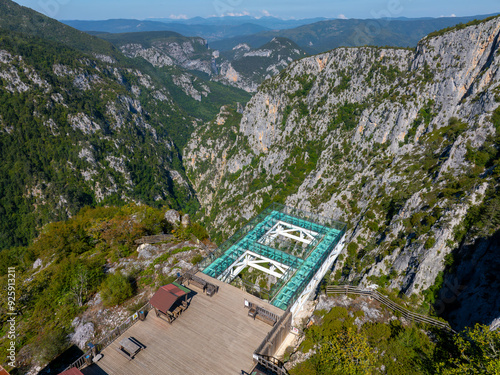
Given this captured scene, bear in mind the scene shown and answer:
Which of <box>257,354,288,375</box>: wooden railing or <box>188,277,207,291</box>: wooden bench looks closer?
<box>257,354,288,375</box>: wooden railing

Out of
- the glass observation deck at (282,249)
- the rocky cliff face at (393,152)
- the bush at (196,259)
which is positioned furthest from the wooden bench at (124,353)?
the rocky cliff face at (393,152)

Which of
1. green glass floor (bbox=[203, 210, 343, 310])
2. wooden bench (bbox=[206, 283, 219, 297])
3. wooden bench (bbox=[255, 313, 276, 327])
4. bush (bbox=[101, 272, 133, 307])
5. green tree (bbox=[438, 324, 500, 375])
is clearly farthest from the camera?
bush (bbox=[101, 272, 133, 307])

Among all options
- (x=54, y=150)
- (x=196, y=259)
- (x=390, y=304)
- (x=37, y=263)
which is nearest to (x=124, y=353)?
(x=196, y=259)

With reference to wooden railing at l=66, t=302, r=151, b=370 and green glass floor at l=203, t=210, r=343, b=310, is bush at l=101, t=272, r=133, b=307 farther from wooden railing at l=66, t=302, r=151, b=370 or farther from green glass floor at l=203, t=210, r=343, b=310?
green glass floor at l=203, t=210, r=343, b=310

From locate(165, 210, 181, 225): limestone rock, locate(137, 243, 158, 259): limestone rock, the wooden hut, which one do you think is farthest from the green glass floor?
locate(165, 210, 181, 225): limestone rock

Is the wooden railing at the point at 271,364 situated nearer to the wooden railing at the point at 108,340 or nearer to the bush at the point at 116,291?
the wooden railing at the point at 108,340

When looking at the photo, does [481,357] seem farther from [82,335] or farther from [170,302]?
[82,335]

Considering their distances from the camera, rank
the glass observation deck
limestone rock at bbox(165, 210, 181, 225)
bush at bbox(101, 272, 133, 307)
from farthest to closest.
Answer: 1. limestone rock at bbox(165, 210, 181, 225)
2. bush at bbox(101, 272, 133, 307)
3. the glass observation deck
